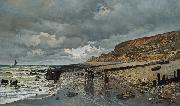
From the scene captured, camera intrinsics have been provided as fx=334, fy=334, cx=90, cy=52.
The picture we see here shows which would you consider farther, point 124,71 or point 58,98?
point 124,71

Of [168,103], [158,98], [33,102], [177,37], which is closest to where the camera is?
[168,103]

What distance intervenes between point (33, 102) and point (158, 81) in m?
19.3

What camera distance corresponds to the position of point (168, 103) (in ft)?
128

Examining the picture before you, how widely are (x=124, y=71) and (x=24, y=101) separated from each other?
3364 centimetres

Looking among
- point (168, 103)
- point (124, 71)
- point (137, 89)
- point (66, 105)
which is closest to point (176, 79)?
point (137, 89)

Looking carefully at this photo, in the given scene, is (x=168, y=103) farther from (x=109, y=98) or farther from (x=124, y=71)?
(x=124, y=71)

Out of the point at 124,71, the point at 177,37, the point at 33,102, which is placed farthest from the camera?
the point at 177,37

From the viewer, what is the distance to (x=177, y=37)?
151m

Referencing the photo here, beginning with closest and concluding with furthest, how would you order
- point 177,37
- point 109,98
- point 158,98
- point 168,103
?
point 168,103, point 158,98, point 109,98, point 177,37

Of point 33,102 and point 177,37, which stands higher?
point 177,37

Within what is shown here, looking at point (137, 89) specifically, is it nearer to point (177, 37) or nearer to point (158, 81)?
point (158, 81)

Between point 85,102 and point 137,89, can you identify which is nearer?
point 85,102

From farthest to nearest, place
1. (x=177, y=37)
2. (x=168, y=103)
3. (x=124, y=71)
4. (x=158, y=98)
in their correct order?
1. (x=177, y=37)
2. (x=124, y=71)
3. (x=158, y=98)
4. (x=168, y=103)

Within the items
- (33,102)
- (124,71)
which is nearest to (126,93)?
(33,102)
